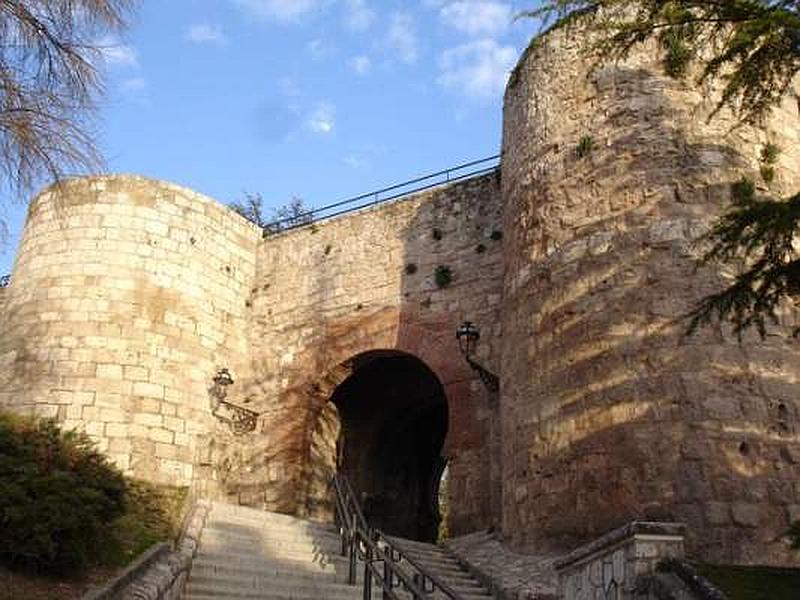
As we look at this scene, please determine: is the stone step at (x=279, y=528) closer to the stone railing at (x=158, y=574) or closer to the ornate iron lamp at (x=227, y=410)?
the stone railing at (x=158, y=574)

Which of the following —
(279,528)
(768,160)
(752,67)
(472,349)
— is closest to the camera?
(752,67)

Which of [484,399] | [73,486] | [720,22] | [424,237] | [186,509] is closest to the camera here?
[720,22]

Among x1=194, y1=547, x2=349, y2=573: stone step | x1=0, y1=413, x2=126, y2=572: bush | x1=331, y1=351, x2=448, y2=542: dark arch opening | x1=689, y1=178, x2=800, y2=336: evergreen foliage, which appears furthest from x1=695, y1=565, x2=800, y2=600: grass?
x1=331, y1=351, x2=448, y2=542: dark arch opening

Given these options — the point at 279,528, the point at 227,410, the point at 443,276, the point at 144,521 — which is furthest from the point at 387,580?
the point at 227,410

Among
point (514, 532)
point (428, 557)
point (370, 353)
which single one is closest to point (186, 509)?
point (428, 557)

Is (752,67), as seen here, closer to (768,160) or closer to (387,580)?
(768,160)

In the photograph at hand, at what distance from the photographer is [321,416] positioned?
1527cm

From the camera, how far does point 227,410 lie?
15.1 meters

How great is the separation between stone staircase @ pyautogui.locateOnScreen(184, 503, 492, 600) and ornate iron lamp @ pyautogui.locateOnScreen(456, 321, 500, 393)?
2524mm

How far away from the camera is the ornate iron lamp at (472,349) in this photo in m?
12.6

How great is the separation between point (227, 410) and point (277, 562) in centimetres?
565

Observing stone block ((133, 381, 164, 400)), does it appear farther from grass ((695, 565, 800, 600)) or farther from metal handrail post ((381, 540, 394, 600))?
grass ((695, 565, 800, 600))

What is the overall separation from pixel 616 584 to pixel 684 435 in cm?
281

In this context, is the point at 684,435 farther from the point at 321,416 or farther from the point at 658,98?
the point at 321,416
